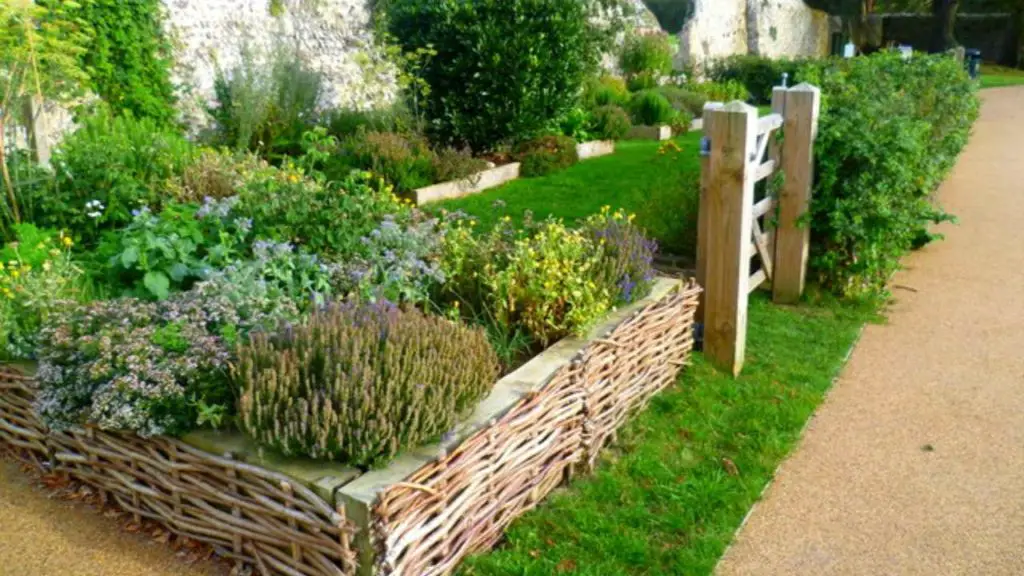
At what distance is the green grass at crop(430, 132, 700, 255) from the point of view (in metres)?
6.84

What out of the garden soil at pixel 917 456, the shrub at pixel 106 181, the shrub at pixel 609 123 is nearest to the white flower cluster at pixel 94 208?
the shrub at pixel 106 181

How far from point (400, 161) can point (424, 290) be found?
4.54 meters

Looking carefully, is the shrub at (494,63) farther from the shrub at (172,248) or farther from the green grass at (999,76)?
the green grass at (999,76)

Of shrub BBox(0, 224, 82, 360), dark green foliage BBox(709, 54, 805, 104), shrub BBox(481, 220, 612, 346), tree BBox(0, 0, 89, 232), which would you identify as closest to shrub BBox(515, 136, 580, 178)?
tree BBox(0, 0, 89, 232)

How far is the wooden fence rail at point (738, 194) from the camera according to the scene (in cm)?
502

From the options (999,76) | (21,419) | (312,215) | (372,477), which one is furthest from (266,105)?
(999,76)

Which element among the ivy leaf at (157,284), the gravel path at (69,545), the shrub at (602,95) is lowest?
the gravel path at (69,545)

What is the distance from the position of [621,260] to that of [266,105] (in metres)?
5.97

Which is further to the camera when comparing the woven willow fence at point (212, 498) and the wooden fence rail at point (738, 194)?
the wooden fence rail at point (738, 194)

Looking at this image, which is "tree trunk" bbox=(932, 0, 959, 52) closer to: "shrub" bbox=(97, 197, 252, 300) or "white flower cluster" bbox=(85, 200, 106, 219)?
"white flower cluster" bbox=(85, 200, 106, 219)

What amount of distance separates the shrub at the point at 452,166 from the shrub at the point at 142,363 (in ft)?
17.7

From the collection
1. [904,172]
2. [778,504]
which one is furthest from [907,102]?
[778,504]

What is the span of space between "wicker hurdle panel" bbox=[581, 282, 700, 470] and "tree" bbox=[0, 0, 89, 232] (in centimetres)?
372

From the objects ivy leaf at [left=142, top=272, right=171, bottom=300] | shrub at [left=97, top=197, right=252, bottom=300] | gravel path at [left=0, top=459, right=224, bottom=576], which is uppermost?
shrub at [left=97, top=197, right=252, bottom=300]
